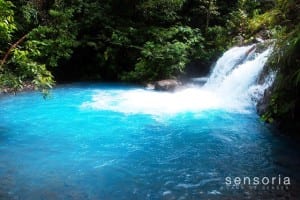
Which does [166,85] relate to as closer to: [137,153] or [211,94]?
[211,94]

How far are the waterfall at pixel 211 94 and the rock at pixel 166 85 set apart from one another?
0.83 feet

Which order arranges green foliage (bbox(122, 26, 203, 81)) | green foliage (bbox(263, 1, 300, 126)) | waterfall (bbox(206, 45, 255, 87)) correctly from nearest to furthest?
green foliage (bbox(263, 1, 300, 126)), waterfall (bbox(206, 45, 255, 87)), green foliage (bbox(122, 26, 203, 81))

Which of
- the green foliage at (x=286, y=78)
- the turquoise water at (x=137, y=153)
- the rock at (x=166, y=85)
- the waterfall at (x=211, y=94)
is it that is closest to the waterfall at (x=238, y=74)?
the waterfall at (x=211, y=94)

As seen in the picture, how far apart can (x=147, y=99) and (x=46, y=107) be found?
2.99m

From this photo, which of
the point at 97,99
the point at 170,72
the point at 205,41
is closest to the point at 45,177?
the point at 97,99

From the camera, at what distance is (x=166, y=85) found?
12961mm

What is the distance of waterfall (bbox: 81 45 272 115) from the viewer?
1005cm

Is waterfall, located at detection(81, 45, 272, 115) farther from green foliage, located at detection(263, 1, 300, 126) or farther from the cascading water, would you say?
green foliage, located at detection(263, 1, 300, 126)

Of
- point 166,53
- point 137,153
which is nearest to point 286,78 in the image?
point 137,153

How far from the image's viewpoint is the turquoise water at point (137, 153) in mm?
5051

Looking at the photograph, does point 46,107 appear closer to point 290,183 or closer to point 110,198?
point 110,198

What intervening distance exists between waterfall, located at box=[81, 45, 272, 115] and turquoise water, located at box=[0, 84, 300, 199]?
328 millimetres

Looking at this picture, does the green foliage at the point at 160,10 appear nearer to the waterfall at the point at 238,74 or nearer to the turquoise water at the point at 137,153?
the waterfall at the point at 238,74

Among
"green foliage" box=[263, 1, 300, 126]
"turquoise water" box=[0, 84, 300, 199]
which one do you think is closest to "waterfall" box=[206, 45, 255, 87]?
"turquoise water" box=[0, 84, 300, 199]
